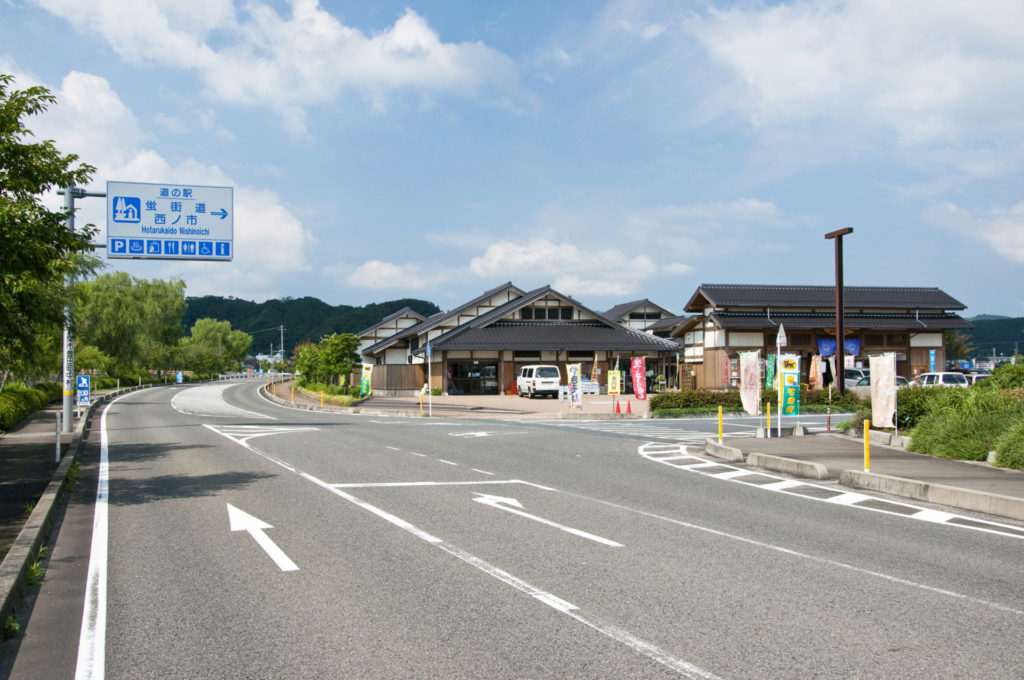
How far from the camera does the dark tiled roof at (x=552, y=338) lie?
147 ft

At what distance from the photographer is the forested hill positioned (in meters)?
132

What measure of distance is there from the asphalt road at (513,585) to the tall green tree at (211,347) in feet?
277

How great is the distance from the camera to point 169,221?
2073 centimetres

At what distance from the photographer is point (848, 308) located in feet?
144

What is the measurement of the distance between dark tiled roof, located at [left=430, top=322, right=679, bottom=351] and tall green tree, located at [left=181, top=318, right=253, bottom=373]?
55784 millimetres

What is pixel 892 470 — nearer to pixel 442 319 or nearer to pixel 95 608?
pixel 95 608

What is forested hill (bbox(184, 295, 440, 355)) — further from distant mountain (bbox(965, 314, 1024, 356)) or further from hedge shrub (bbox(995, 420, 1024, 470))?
hedge shrub (bbox(995, 420, 1024, 470))

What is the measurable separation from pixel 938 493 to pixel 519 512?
5.89 metres

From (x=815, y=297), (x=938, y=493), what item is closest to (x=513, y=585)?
(x=938, y=493)

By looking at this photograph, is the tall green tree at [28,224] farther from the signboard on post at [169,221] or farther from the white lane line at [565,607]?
the signboard on post at [169,221]

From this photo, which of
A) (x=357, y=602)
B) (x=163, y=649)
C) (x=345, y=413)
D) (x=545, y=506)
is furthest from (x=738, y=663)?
(x=345, y=413)

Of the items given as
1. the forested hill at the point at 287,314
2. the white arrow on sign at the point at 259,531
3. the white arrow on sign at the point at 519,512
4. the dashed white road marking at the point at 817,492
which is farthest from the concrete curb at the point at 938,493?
the forested hill at the point at 287,314

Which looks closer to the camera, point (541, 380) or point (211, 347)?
point (541, 380)

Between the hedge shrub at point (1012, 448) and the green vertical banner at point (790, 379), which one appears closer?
the hedge shrub at point (1012, 448)
